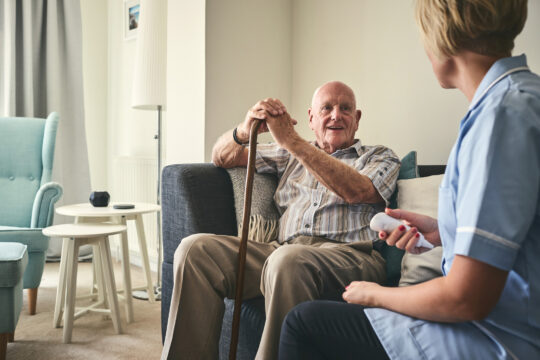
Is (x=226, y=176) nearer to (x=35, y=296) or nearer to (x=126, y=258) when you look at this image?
(x=126, y=258)

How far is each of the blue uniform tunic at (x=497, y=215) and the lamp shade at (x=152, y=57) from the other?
2.36 meters

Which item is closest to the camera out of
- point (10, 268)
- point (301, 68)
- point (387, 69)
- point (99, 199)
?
point (10, 268)

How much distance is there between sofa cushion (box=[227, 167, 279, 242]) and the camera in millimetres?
1758

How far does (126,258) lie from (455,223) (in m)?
1.96

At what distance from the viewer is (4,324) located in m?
1.78

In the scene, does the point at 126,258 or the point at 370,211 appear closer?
the point at 370,211

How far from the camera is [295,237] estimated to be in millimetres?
1690

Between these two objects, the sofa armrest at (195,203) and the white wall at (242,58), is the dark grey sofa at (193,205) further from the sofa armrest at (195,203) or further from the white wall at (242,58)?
the white wall at (242,58)

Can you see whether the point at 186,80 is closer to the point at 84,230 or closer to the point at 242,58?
the point at 242,58

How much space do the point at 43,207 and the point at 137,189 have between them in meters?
1.03

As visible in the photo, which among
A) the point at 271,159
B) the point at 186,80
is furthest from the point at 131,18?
the point at 271,159

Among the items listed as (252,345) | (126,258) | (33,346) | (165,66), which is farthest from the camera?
(165,66)

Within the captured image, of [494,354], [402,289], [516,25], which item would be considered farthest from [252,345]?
[516,25]

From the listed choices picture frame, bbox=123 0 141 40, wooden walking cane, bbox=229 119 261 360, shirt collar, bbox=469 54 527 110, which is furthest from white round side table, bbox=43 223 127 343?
picture frame, bbox=123 0 141 40
